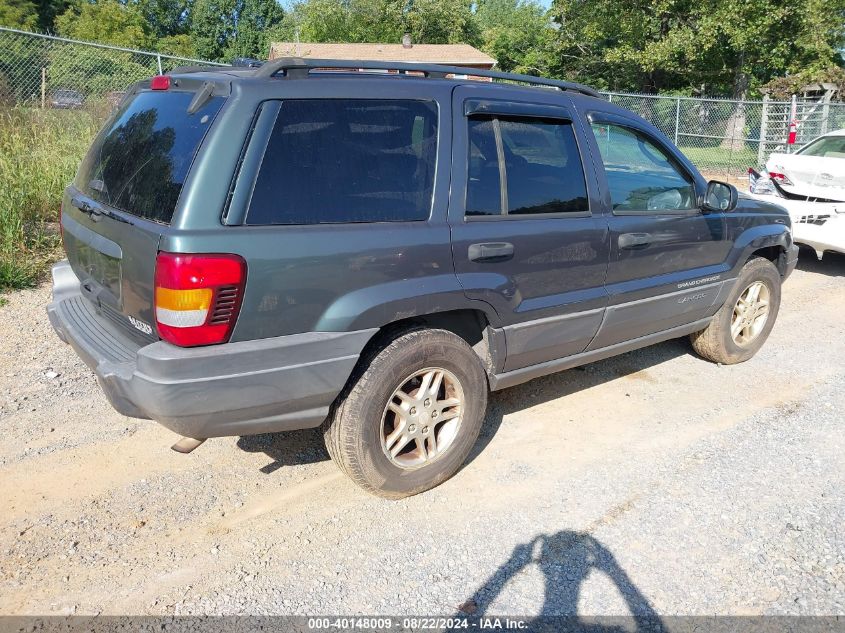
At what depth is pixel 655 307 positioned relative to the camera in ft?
14.6

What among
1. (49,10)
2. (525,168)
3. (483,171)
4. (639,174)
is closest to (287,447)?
(483,171)

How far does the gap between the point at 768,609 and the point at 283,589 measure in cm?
193

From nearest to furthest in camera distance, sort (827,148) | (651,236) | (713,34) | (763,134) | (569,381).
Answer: (651,236) < (569,381) < (827,148) < (763,134) < (713,34)

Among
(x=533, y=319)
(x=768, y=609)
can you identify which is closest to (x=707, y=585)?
Answer: (x=768, y=609)

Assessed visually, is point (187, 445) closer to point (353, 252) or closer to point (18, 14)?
point (353, 252)

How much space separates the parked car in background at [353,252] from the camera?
2805mm

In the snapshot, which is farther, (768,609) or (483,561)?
(483,561)

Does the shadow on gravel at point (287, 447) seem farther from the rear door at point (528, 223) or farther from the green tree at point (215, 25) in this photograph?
the green tree at point (215, 25)

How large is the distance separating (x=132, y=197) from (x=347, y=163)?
96 cm

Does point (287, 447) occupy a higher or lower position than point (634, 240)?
lower

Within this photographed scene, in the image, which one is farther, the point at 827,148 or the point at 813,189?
the point at 827,148

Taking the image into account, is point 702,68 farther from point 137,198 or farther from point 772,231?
point 137,198

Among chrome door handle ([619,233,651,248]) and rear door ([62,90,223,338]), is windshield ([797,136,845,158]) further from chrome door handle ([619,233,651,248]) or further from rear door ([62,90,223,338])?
rear door ([62,90,223,338])

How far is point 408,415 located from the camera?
3396 millimetres
